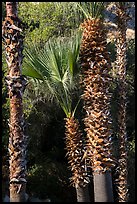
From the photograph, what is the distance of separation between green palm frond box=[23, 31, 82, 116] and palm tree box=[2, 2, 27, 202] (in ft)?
5.26

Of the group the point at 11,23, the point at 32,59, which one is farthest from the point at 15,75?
the point at 32,59

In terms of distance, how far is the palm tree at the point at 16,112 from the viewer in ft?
17.9

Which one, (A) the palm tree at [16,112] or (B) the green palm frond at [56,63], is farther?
(B) the green palm frond at [56,63]

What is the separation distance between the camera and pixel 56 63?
709 cm

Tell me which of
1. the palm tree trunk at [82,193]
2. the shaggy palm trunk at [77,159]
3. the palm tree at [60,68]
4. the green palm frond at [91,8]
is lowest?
the palm tree trunk at [82,193]

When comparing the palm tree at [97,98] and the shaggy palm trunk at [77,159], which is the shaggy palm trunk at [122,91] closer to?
the shaggy palm trunk at [77,159]

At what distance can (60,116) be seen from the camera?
1209 cm

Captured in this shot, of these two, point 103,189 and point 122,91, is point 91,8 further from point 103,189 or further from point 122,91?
point 103,189

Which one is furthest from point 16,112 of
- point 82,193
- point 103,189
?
point 82,193

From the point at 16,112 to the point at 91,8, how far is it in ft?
9.88

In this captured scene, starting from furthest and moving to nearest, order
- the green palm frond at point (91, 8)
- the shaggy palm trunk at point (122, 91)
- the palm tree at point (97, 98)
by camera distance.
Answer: the shaggy palm trunk at point (122, 91)
the green palm frond at point (91, 8)
the palm tree at point (97, 98)

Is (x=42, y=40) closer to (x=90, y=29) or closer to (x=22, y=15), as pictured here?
(x=22, y=15)

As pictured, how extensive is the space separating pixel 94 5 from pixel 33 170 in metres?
5.92

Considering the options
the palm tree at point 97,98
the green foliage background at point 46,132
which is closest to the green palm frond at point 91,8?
the palm tree at point 97,98
